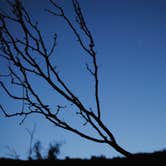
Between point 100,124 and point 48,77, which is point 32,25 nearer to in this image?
point 48,77

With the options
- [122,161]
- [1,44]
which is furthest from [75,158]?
[1,44]

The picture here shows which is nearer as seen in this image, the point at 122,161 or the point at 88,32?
the point at 88,32

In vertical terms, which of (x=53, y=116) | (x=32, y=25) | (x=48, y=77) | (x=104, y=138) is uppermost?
(x=32, y=25)

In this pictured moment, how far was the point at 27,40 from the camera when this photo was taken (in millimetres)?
2422

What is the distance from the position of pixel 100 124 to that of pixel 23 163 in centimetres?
616

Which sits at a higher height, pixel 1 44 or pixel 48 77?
pixel 1 44

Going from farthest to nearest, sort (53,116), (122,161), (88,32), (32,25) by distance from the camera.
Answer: (122,161) < (32,25) < (88,32) < (53,116)

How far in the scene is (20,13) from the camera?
254 cm

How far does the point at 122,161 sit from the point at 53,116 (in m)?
5.90

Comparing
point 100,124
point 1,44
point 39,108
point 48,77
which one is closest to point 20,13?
point 1,44

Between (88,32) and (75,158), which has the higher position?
(88,32)

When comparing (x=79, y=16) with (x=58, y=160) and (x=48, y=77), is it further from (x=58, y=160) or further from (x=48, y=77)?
(x=58, y=160)

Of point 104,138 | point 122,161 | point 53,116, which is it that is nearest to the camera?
point 104,138

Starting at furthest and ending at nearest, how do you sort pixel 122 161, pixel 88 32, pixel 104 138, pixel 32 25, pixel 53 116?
1. pixel 122 161
2. pixel 32 25
3. pixel 88 32
4. pixel 53 116
5. pixel 104 138
